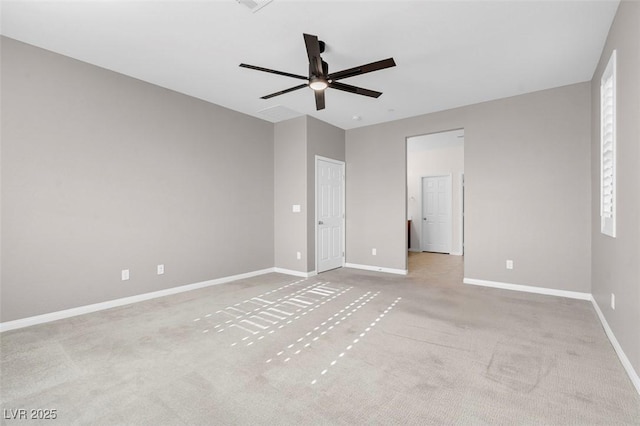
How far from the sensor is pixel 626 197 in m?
2.19

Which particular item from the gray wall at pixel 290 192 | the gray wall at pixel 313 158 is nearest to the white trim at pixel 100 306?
the gray wall at pixel 290 192

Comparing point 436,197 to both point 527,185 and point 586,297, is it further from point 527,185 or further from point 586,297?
point 586,297

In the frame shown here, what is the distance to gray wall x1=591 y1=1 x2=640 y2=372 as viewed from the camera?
195cm

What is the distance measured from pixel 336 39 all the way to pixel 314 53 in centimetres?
55

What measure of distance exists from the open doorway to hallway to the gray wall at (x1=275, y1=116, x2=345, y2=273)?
309cm

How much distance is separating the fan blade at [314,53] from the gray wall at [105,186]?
2.43 meters

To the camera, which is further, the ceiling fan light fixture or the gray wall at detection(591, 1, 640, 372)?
the ceiling fan light fixture

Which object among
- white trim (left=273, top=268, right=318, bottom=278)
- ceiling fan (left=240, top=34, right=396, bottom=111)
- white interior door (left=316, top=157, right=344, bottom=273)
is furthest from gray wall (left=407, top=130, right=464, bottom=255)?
ceiling fan (left=240, top=34, right=396, bottom=111)

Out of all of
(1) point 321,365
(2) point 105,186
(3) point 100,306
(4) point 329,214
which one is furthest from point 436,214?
(3) point 100,306

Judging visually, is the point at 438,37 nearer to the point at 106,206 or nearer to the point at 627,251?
the point at 627,251

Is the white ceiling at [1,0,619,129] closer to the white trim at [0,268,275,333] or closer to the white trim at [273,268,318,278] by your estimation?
the white trim at [0,268,275,333]

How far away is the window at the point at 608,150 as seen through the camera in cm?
257

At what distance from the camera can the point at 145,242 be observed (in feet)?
12.6

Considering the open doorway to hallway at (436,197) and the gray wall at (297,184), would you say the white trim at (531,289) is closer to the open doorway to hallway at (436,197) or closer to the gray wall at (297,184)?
the gray wall at (297,184)
